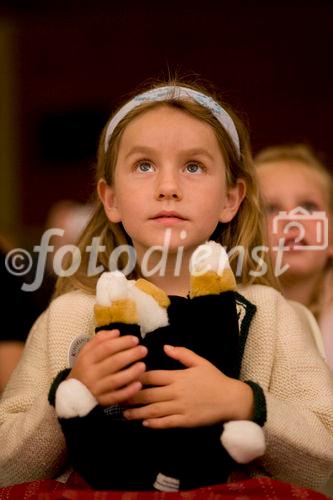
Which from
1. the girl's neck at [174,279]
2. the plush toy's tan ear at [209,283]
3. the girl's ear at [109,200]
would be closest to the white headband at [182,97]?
the girl's ear at [109,200]

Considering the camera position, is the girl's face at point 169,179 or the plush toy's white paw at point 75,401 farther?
the girl's face at point 169,179

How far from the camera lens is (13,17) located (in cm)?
562

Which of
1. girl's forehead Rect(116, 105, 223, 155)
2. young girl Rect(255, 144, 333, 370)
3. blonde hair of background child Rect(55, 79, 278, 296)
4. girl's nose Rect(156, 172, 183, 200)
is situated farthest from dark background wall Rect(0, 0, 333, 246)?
girl's nose Rect(156, 172, 183, 200)

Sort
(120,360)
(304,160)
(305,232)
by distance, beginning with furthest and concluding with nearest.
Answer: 1. (304,160)
2. (305,232)
3. (120,360)

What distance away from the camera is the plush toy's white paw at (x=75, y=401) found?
1085 millimetres

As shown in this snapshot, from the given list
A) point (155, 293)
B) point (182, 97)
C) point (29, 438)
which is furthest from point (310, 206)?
point (29, 438)

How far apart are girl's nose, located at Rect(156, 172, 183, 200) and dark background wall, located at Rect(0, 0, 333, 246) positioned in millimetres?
3701

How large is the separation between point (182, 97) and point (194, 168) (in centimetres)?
15

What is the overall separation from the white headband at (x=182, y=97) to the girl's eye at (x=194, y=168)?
0.36ft

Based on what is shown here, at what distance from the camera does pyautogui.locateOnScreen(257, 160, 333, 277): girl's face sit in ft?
6.17

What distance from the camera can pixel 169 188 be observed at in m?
1.27

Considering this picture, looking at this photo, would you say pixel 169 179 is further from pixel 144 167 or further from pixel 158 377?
pixel 158 377

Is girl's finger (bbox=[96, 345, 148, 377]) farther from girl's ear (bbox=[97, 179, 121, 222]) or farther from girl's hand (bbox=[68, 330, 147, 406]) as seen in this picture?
girl's ear (bbox=[97, 179, 121, 222])

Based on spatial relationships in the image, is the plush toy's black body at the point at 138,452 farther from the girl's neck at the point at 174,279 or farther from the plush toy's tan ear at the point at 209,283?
the girl's neck at the point at 174,279
